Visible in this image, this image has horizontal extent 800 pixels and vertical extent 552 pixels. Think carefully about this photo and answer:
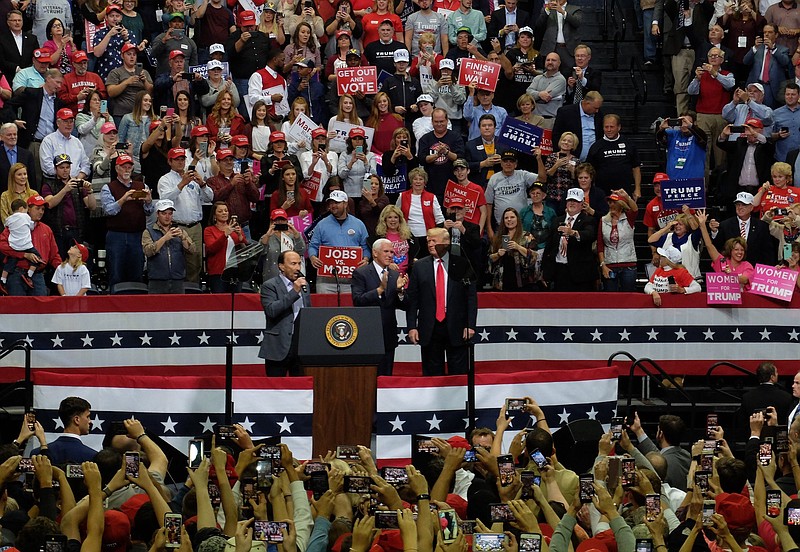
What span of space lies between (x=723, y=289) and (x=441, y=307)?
3.81m

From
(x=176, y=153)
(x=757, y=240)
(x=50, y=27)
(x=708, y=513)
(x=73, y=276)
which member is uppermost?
(x=50, y=27)

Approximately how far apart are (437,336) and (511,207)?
151 inches

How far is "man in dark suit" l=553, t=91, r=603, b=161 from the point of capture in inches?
828

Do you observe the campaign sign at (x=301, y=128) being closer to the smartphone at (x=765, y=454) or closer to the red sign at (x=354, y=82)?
the red sign at (x=354, y=82)

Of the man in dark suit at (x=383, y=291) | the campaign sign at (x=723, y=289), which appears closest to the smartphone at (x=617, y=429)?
the man in dark suit at (x=383, y=291)

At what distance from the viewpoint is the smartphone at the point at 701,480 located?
1075 centimetres

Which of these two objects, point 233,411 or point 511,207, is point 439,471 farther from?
point 511,207

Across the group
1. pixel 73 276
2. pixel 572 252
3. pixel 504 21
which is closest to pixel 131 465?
pixel 73 276

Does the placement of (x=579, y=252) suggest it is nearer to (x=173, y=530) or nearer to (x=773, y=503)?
(x=773, y=503)

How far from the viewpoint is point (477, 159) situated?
2069 centimetres

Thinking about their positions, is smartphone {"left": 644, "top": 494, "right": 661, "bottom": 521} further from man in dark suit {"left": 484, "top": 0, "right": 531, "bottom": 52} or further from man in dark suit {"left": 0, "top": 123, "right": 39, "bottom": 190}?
man in dark suit {"left": 484, "top": 0, "right": 531, "bottom": 52}

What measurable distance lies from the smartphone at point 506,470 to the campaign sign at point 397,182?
9663 mm

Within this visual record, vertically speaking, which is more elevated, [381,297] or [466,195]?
[466,195]

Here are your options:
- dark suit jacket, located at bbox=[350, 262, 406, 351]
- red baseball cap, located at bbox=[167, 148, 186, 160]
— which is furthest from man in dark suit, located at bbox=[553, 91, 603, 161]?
dark suit jacket, located at bbox=[350, 262, 406, 351]
